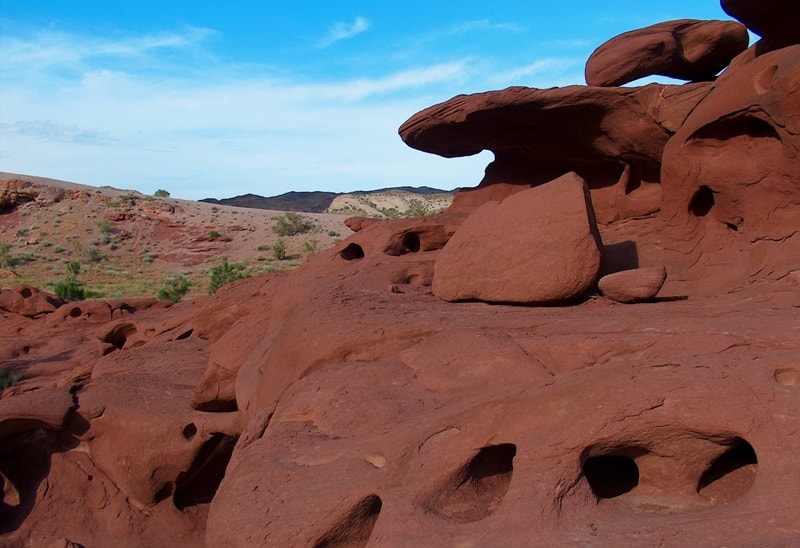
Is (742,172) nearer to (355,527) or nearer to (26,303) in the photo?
(355,527)

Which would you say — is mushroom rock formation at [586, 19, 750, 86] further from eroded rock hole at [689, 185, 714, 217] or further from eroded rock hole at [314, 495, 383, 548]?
eroded rock hole at [314, 495, 383, 548]

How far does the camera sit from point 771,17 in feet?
21.1

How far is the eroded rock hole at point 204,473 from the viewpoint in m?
6.17

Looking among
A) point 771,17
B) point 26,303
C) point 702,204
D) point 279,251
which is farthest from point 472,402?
point 279,251

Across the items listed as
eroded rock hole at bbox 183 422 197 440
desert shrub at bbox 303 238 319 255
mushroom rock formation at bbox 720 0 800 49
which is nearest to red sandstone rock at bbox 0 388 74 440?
eroded rock hole at bbox 183 422 197 440

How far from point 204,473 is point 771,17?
659 cm

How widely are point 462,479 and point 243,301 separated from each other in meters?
5.27

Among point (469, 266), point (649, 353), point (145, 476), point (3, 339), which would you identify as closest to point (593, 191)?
point (469, 266)

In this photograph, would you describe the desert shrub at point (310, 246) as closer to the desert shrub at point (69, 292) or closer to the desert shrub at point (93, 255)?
the desert shrub at point (93, 255)

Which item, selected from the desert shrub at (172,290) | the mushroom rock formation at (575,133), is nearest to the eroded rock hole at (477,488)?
the mushroom rock formation at (575,133)

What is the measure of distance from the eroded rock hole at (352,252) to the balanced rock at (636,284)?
391 centimetres

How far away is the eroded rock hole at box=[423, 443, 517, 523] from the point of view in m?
3.24

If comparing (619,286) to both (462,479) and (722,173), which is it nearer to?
(722,173)

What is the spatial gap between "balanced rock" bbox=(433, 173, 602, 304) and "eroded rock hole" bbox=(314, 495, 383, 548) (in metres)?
2.37
